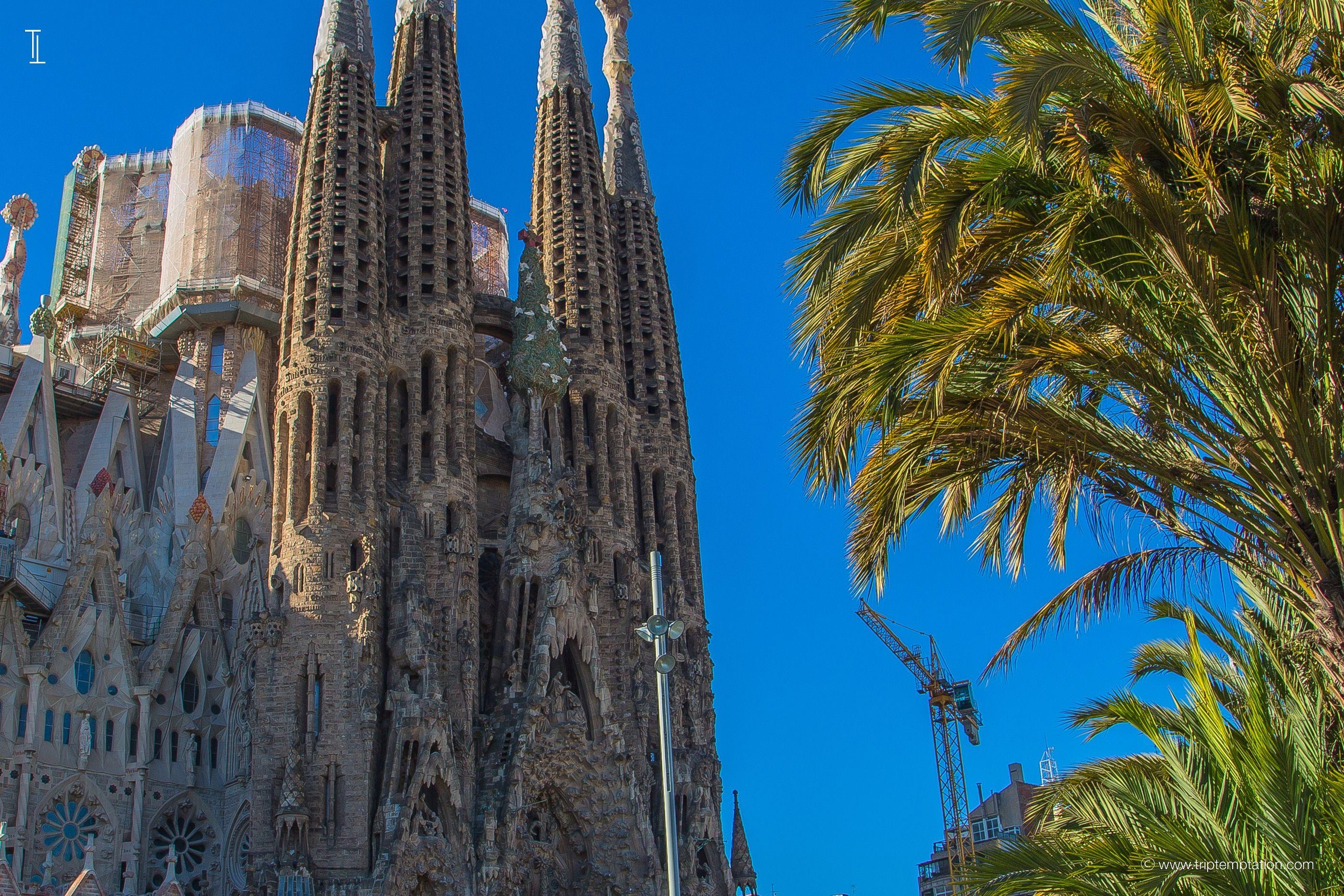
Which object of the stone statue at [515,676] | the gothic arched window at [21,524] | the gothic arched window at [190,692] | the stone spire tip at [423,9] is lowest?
the stone statue at [515,676]

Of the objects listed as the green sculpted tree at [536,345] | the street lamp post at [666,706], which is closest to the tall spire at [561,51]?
the green sculpted tree at [536,345]

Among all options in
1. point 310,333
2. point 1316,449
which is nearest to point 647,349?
point 310,333

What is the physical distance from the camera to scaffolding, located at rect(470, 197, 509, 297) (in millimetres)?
55656

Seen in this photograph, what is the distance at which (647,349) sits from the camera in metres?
42.0

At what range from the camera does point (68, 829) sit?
30.6 metres

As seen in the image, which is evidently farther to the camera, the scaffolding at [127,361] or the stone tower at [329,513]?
the scaffolding at [127,361]

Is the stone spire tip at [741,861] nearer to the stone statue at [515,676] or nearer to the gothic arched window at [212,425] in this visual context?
the stone statue at [515,676]

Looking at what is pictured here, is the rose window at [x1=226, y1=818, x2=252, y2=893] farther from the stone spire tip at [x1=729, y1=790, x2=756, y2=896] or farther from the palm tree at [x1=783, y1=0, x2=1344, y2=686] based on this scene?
the palm tree at [x1=783, y1=0, x2=1344, y2=686]

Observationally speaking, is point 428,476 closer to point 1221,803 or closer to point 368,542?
point 368,542

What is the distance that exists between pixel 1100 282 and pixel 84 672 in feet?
95.9

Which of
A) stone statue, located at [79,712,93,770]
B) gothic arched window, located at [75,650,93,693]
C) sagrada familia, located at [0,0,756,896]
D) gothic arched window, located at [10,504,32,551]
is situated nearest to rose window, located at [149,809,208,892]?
sagrada familia, located at [0,0,756,896]

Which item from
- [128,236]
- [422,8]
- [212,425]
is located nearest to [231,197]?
[128,236]

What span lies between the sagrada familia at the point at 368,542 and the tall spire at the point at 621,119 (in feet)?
0.56

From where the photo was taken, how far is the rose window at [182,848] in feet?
106
